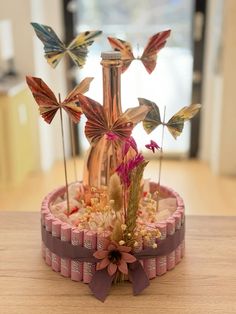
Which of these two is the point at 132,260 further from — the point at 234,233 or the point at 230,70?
the point at 230,70

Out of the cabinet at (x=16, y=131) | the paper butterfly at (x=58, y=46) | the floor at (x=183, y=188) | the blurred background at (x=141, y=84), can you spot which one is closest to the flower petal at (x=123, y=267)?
the paper butterfly at (x=58, y=46)

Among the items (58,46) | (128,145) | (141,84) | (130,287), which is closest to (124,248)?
→ (130,287)

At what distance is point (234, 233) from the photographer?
53.4 inches

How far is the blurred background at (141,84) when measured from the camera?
3623 mm

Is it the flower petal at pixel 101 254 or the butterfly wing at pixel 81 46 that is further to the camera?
the butterfly wing at pixel 81 46

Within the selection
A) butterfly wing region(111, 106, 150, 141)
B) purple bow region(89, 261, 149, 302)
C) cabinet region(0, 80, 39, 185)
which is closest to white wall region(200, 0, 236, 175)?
cabinet region(0, 80, 39, 185)

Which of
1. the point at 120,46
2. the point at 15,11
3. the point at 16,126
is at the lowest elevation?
the point at 16,126

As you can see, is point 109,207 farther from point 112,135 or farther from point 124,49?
point 124,49

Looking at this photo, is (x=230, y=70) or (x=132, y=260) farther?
(x=230, y=70)

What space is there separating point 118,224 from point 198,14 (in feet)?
11.0

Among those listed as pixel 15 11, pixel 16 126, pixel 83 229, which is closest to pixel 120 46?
pixel 83 229

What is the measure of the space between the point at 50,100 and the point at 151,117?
0.90 ft

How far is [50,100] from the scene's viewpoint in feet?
3.65

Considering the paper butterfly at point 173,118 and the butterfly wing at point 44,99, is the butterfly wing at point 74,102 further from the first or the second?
the paper butterfly at point 173,118
